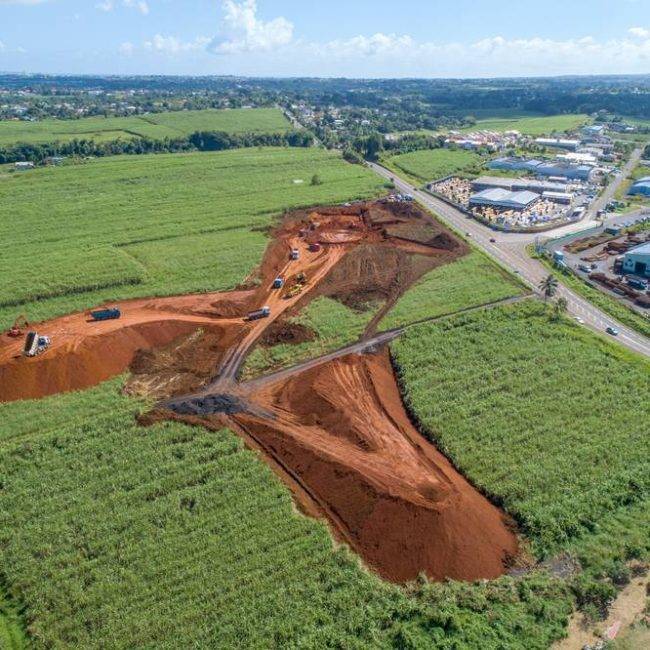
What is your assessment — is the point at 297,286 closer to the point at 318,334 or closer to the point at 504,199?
the point at 318,334

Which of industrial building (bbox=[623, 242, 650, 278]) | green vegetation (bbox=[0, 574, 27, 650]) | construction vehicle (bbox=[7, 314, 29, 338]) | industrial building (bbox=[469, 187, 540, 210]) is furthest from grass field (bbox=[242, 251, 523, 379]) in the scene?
industrial building (bbox=[469, 187, 540, 210])

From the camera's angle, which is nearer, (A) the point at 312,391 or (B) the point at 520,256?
(A) the point at 312,391

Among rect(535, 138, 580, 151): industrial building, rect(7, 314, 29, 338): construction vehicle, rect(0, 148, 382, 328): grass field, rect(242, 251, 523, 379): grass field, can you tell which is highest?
rect(535, 138, 580, 151): industrial building

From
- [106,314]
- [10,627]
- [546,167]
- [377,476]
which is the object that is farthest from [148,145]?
[10,627]

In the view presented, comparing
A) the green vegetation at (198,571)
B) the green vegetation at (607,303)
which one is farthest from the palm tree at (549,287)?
the green vegetation at (198,571)

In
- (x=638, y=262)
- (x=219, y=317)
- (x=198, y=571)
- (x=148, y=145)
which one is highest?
(x=148, y=145)

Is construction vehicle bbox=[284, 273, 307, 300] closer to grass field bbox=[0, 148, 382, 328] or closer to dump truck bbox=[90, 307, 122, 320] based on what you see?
grass field bbox=[0, 148, 382, 328]
